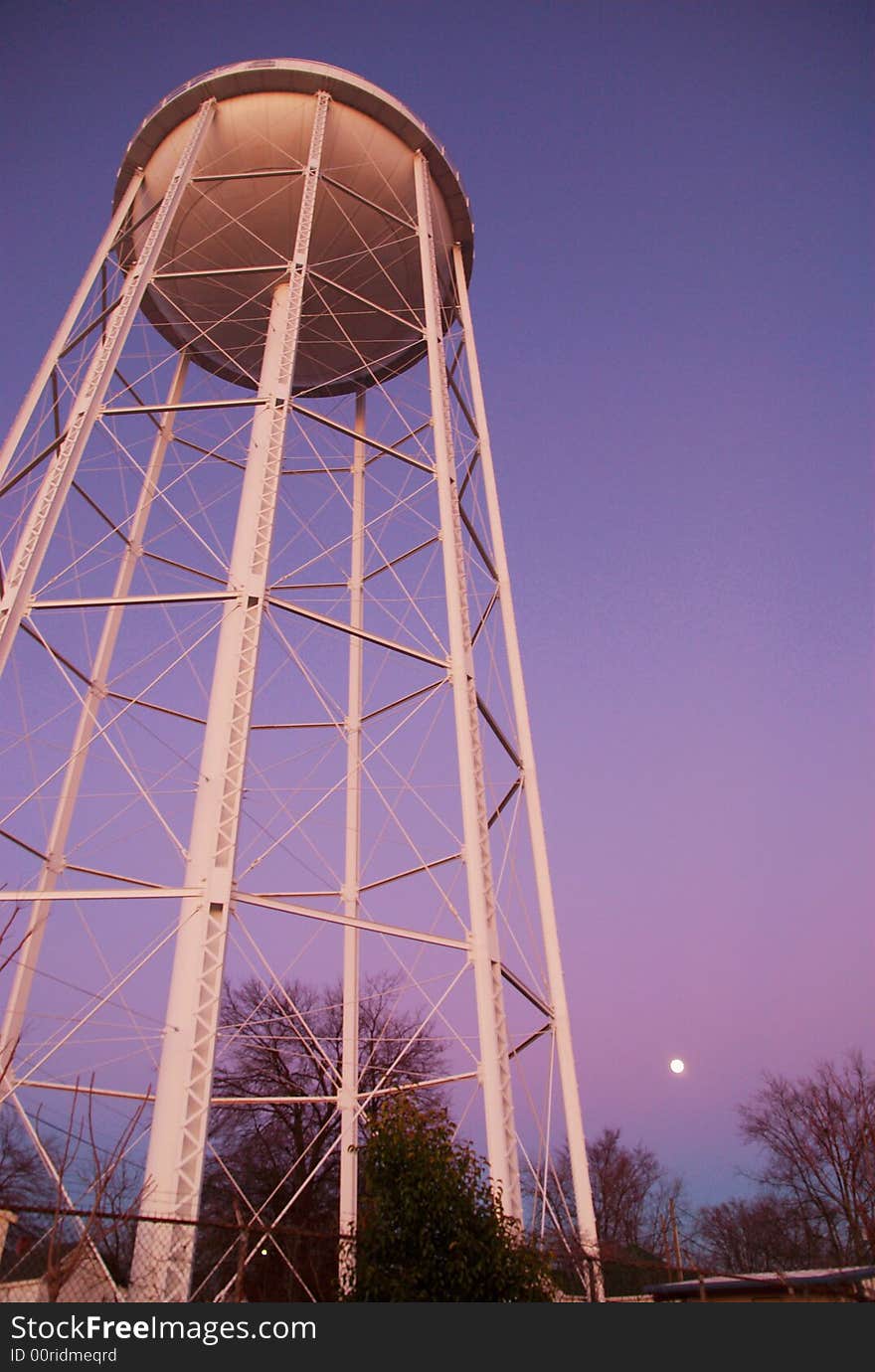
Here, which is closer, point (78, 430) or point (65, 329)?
point (78, 430)

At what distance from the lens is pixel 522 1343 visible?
6.53 meters

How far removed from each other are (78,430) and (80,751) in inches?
145

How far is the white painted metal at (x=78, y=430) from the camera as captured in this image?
1015 centimetres

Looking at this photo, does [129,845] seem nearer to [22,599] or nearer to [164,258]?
[22,599]

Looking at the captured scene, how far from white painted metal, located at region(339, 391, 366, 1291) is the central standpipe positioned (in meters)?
1.41

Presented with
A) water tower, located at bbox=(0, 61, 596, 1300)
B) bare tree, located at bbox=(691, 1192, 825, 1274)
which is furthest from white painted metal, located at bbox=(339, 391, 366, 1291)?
bare tree, located at bbox=(691, 1192, 825, 1274)

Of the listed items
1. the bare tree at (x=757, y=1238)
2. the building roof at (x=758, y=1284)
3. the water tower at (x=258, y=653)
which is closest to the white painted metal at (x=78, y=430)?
the water tower at (x=258, y=653)

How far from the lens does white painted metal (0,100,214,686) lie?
400 inches

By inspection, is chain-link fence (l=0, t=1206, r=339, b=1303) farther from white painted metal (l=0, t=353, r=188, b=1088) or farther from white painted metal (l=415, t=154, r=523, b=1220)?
white painted metal (l=0, t=353, r=188, b=1088)

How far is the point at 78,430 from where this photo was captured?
11.5 metres

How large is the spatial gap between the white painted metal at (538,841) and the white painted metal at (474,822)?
0.81 m

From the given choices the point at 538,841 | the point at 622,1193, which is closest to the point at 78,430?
the point at 538,841

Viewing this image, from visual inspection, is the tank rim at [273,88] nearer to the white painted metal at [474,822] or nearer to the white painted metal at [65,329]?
the white painted metal at [65,329]

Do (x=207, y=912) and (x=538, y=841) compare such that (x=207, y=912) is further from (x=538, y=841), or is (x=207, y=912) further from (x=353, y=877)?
(x=353, y=877)
